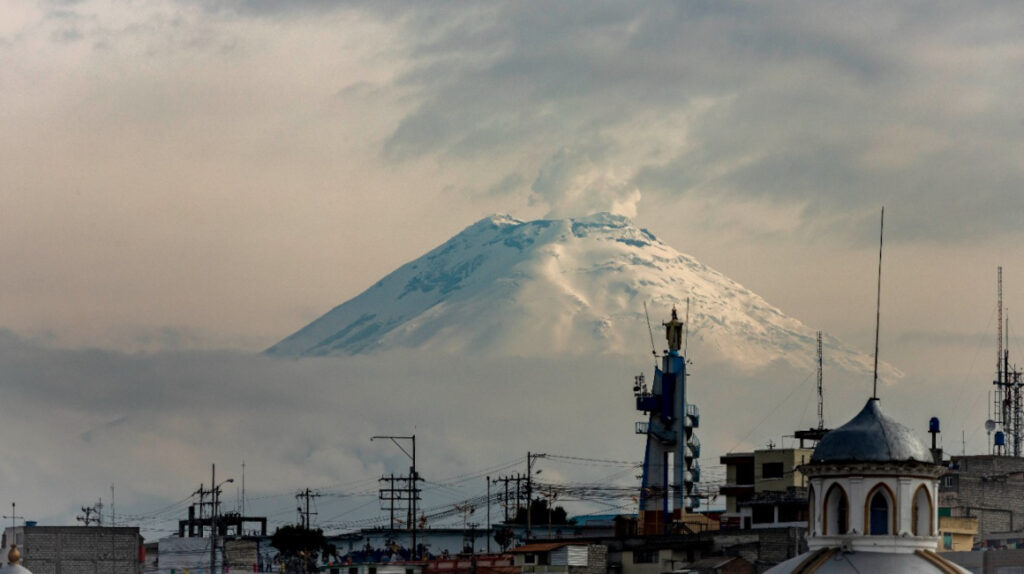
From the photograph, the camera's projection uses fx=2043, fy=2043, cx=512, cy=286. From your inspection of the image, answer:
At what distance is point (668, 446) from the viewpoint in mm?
166875

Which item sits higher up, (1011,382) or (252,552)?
(1011,382)

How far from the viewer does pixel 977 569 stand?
10744 centimetres

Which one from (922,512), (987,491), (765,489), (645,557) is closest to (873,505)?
(922,512)

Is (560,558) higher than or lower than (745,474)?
lower

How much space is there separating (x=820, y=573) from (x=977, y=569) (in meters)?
49.9

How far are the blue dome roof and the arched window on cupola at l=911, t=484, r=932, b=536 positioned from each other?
101 centimetres

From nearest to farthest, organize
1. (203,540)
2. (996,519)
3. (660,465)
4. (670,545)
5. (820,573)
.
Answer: (820,573) → (670,545) → (996,519) → (660,465) → (203,540)

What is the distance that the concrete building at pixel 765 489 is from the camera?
139 m

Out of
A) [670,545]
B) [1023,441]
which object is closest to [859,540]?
[670,545]

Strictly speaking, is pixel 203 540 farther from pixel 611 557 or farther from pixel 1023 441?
pixel 1023 441

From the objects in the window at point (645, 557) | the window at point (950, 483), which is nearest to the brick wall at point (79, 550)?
the window at point (645, 557)

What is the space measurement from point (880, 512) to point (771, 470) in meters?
88.4

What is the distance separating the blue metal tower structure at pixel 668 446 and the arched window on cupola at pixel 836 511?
9753 centimetres

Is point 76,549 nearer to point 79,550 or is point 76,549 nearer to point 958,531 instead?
point 79,550
